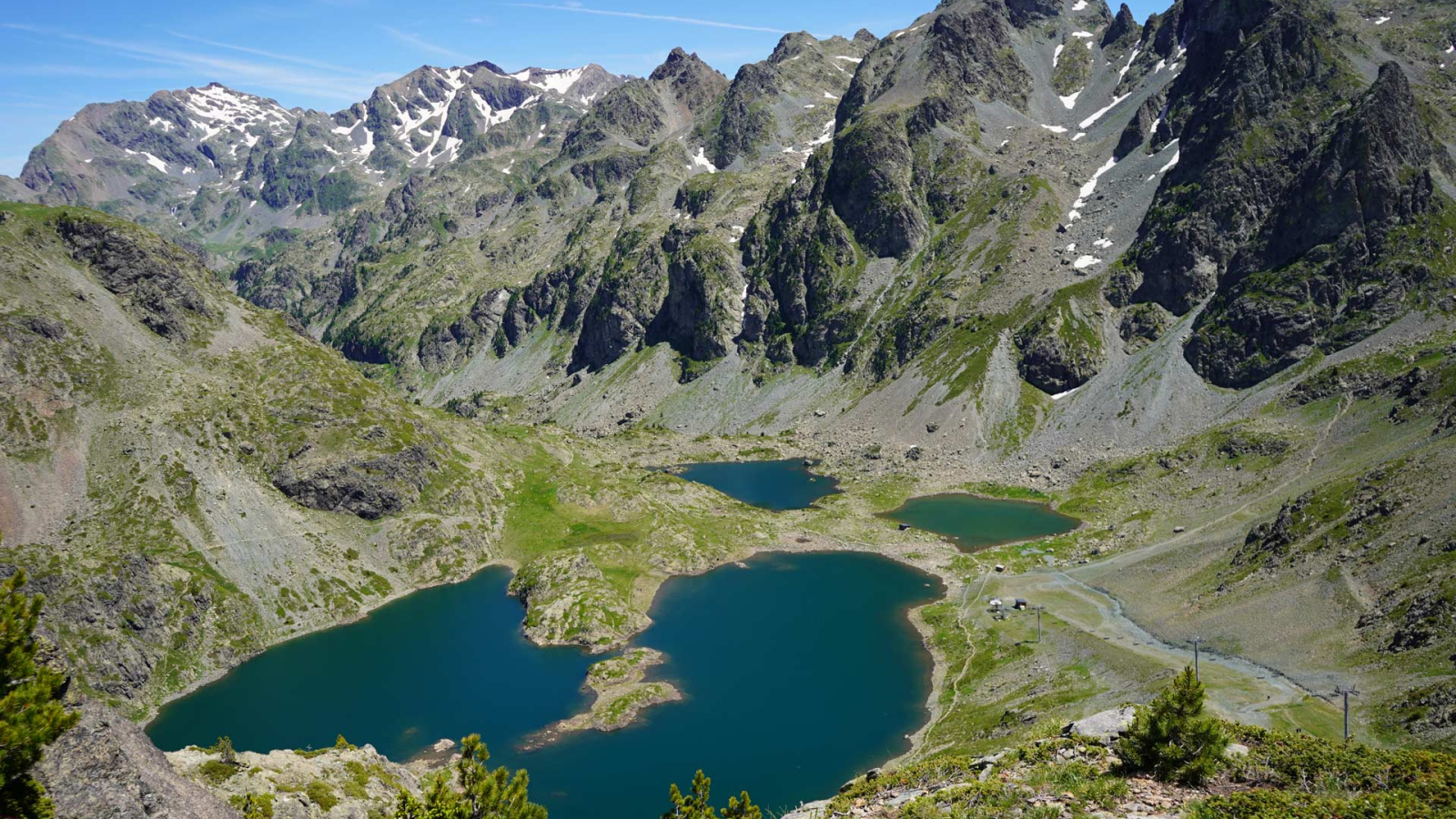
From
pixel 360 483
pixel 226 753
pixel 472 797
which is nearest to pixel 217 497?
pixel 360 483

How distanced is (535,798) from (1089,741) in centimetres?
6681

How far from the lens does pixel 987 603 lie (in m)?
129

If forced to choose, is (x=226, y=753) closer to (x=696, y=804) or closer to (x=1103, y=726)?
(x=696, y=804)

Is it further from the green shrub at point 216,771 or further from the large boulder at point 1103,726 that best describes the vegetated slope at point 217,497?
the large boulder at point 1103,726

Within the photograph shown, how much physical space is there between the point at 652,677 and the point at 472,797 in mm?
80641

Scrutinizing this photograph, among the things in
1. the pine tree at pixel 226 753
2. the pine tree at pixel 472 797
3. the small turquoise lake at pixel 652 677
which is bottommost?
the small turquoise lake at pixel 652 677

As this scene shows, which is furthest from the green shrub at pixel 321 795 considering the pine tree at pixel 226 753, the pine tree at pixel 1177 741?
the pine tree at pixel 1177 741

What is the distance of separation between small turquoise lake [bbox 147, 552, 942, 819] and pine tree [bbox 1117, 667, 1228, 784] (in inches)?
2099

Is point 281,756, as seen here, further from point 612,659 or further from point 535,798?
point 612,659

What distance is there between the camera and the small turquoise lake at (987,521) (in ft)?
559

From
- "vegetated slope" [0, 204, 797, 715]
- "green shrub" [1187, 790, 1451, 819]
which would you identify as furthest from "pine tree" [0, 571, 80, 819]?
"vegetated slope" [0, 204, 797, 715]

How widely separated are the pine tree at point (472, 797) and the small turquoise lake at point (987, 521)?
14018 cm

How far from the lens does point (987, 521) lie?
604 ft

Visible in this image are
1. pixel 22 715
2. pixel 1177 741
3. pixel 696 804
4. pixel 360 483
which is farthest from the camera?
pixel 360 483
